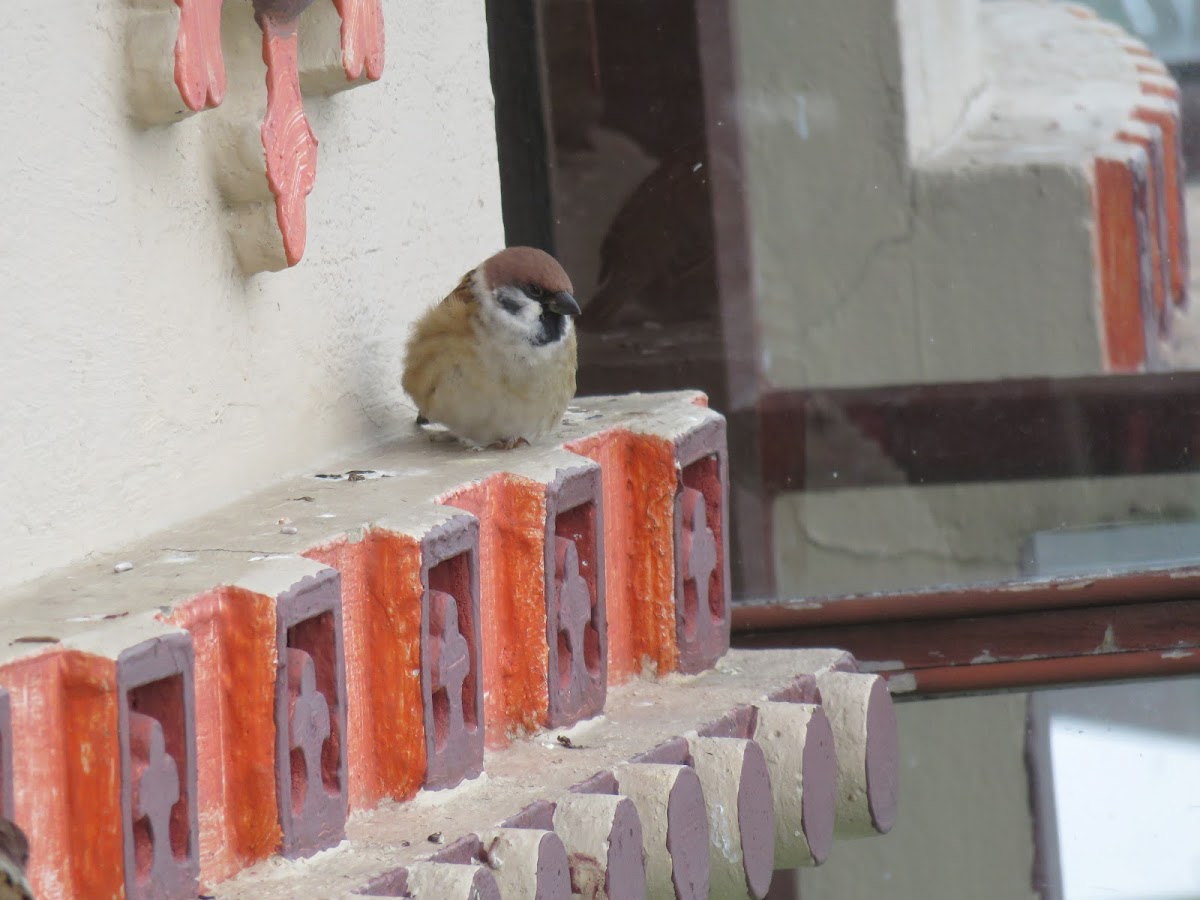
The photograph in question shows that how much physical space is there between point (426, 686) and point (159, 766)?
16.4 inches

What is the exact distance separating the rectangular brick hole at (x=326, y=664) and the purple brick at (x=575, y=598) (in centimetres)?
44

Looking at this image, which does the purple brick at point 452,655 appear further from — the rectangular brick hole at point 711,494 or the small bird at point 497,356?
the rectangular brick hole at point 711,494

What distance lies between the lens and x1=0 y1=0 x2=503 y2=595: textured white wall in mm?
1765

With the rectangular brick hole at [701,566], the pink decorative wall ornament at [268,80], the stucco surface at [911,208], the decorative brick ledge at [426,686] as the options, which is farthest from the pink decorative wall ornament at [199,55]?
the stucco surface at [911,208]

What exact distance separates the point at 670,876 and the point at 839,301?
6.15 ft

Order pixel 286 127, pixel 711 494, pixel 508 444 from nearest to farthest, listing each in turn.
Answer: pixel 286 127 < pixel 508 444 < pixel 711 494

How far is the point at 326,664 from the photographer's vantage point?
5.80ft

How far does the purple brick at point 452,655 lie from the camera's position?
6.31 feet

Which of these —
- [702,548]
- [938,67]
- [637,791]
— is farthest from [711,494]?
[938,67]

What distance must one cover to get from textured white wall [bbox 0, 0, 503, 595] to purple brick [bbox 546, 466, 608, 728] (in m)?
0.32

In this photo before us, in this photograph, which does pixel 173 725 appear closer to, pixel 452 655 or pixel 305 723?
pixel 305 723

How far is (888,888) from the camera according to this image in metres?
3.87

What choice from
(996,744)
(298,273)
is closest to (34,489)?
(298,273)

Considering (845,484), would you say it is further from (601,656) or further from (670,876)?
(670,876)
